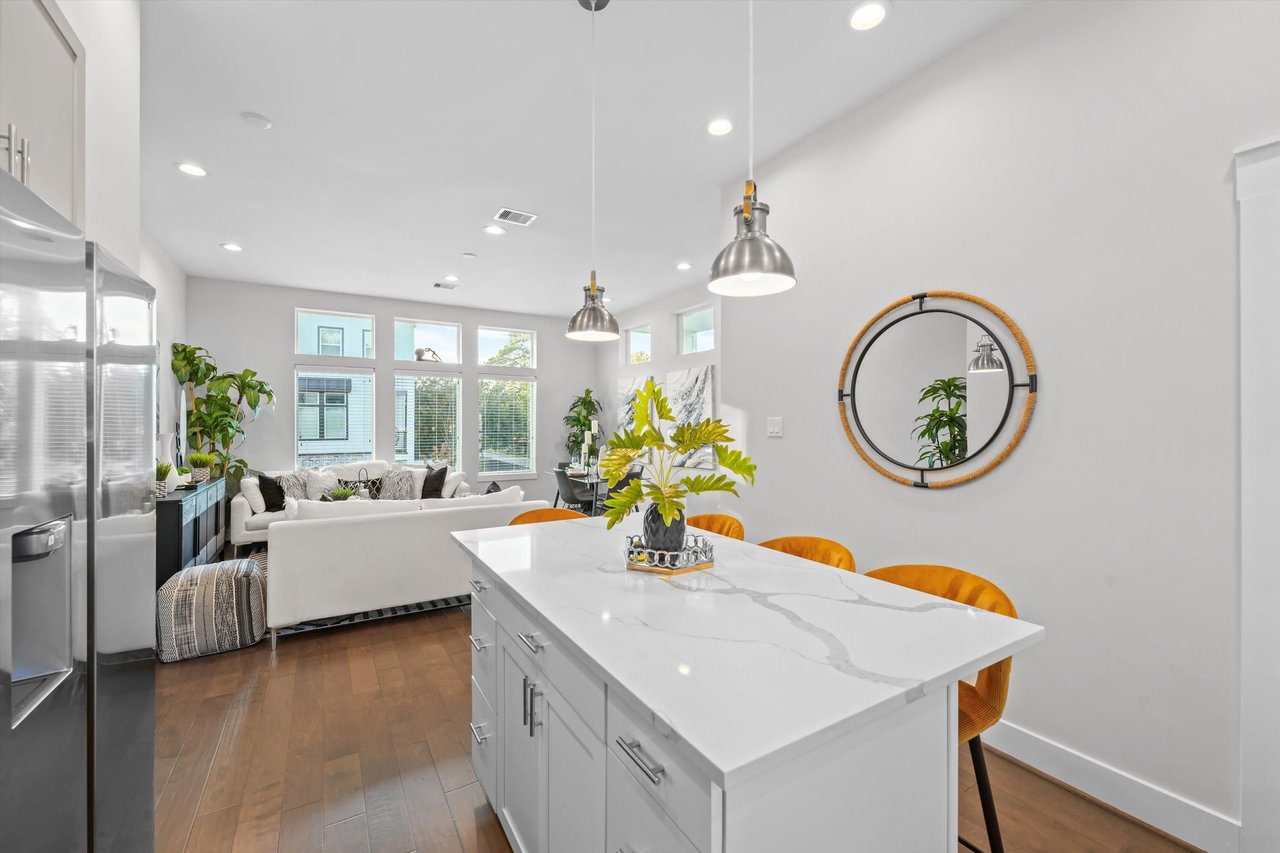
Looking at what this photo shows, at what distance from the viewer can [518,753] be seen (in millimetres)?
1479

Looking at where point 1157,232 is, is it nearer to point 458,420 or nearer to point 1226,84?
point 1226,84

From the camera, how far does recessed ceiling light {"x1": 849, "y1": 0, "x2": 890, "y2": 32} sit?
2070 millimetres

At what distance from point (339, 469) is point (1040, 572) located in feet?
20.8

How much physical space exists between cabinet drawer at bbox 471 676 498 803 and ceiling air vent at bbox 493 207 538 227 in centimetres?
336

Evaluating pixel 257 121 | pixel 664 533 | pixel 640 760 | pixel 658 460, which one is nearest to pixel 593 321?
pixel 658 460

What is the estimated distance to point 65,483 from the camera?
2.98ft

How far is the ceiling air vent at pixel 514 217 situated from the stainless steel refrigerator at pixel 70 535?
3.15 m

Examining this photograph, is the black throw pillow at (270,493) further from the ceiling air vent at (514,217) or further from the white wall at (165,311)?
the ceiling air vent at (514,217)

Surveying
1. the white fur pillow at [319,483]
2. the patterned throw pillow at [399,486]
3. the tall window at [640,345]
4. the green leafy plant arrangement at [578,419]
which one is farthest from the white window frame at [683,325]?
the white fur pillow at [319,483]

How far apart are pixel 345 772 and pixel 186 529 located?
2.81m

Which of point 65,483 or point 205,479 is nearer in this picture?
point 65,483

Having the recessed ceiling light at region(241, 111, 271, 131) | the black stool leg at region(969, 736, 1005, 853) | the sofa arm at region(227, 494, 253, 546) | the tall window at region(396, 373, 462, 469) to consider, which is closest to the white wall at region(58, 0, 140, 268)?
the recessed ceiling light at region(241, 111, 271, 131)

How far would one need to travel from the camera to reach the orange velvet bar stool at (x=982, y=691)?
4.49 feet

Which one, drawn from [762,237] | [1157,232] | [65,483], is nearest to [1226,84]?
[1157,232]
